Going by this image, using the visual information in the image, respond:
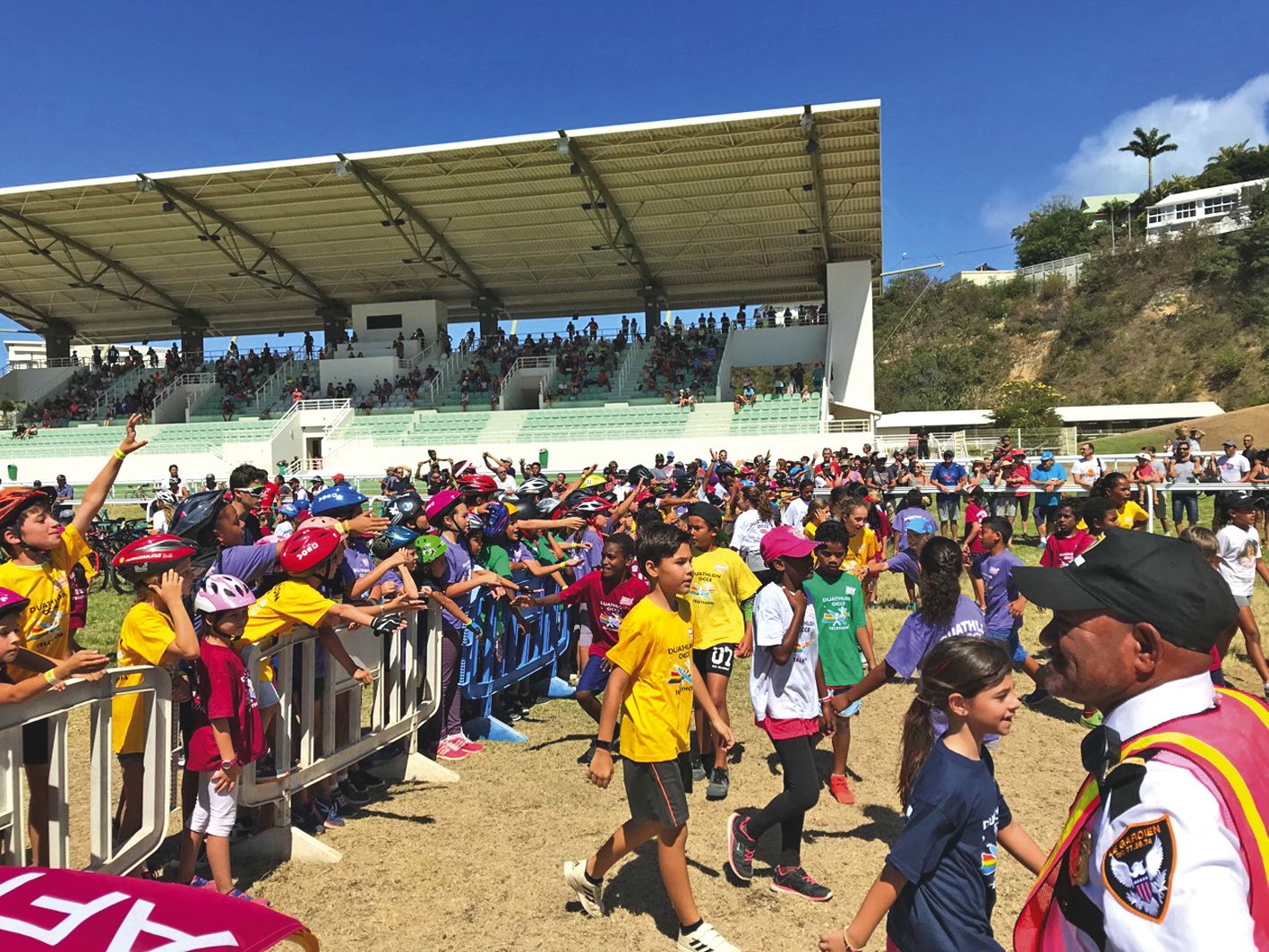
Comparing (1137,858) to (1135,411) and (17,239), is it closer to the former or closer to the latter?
(17,239)

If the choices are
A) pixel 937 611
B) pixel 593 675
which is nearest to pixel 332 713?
pixel 593 675

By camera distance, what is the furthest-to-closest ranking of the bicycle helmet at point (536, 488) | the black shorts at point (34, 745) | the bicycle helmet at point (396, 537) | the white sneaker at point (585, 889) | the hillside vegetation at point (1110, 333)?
1. the hillside vegetation at point (1110, 333)
2. the bicycle helmet at point (536, 488)
3. the bicycle helmet at point (396, 537)
4. the white sneaker at point (585, 889)
5. the black shorts at point (34, 745)

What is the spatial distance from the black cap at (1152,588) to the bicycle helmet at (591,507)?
6658mm

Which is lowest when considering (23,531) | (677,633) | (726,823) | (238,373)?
(726,823)

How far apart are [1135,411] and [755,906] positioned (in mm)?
48626

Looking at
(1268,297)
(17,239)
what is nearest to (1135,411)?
(1268,297)

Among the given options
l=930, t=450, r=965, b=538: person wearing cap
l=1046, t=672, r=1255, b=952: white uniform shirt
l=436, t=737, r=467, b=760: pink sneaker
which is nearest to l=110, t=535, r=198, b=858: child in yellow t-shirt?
l=436, t=737, r=467, b=760: pink sneaker

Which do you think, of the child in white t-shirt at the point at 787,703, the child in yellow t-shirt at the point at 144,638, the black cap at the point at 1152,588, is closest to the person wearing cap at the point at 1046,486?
the child in white t-shirt at the point at 787,703

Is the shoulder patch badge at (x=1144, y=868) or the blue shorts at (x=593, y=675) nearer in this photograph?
the shoulder patch badge at (x=1144, y=868)

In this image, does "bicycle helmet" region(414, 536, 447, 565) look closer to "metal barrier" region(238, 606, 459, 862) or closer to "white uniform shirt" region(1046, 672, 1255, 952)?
"metal barrier" region(238, 606, 459, 862)

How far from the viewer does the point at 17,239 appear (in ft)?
112

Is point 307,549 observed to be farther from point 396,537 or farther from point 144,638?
point 396,537

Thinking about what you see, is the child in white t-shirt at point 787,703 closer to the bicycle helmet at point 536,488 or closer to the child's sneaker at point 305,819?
the child's sneaker at point 305,819

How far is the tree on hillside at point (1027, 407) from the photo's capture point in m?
39.7
